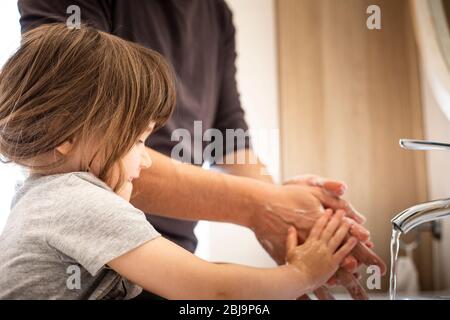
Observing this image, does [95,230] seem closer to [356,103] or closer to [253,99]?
[253,99]

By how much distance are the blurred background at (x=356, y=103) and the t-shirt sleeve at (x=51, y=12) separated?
0.06 m

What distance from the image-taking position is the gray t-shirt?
2.05 ft

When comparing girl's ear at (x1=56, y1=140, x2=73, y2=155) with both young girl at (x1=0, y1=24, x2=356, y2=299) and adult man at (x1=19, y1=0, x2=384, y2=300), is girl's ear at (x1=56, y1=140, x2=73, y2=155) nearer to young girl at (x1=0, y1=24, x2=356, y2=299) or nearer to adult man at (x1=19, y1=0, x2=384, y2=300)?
young girl at (x1=0, y1=24, x2=356, y2=299)

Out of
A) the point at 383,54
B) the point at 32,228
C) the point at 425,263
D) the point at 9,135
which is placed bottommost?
the point at 425,263

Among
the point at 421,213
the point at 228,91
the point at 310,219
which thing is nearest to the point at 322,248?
the point at 310,219

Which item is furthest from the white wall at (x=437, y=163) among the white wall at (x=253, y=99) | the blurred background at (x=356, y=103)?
the white wall at (x=253, y=99)

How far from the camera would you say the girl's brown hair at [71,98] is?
0.69 metres

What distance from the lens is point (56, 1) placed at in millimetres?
795

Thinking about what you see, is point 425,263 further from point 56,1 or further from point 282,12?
point 56,1

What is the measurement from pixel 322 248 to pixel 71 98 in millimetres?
433

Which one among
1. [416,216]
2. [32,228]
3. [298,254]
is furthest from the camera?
[298,254]

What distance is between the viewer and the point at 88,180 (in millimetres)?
671
